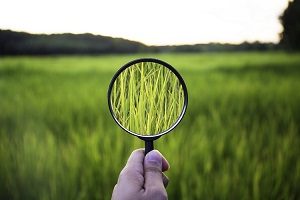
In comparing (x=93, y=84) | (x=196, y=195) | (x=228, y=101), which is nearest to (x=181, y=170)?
(x=196, y=195)

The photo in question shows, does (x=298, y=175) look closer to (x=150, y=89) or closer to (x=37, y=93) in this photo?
(x=150, y=89)

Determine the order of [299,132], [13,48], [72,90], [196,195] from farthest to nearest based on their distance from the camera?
[13,48] → [72,90] → [299,132] → [196,195]

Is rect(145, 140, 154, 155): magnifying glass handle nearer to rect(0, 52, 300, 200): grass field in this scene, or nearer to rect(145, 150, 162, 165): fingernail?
rect(145, 150, 162, 165): fingernail

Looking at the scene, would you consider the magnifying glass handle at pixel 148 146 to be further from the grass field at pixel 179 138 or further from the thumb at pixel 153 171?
the grass field at pixel 179 138

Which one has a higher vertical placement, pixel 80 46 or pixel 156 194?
pixel 80 46

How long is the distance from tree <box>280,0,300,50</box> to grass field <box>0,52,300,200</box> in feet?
0.14

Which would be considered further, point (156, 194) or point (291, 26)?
point (291, 26)

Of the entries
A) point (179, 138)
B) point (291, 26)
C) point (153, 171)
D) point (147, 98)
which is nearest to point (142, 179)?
point (153, 171)

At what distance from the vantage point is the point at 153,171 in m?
0.56

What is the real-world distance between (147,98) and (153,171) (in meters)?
0.17

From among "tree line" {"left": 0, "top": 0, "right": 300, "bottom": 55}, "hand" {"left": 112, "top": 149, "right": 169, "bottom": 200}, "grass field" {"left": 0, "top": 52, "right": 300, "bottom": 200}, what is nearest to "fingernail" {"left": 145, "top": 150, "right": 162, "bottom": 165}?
"hand" {"left": 112, "top": 149, "right": 169, "bottom": 200}

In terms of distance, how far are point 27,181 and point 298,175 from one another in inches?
26.4

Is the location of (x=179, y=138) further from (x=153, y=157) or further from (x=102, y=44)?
(x=153, y=157)

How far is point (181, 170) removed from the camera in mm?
1225
